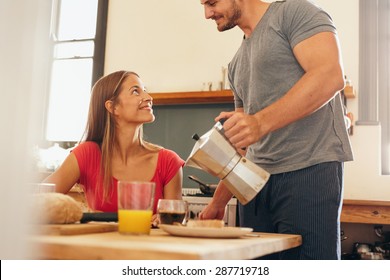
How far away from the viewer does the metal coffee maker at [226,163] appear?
1.20m

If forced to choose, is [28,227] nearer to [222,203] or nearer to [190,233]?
[190,233]

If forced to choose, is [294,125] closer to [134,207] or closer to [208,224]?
[208,224]

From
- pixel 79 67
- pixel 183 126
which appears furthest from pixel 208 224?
pixel 79 67

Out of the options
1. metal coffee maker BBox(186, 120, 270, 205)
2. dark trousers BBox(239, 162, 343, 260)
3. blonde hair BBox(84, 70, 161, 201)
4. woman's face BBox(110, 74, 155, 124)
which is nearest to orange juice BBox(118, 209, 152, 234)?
metal coffee maker BBox(186, 120, 270, 205)

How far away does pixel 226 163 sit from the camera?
124 cm

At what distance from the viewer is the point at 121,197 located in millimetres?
991

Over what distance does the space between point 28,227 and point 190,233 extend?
555 mm

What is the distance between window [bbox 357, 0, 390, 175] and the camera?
11.3 ft

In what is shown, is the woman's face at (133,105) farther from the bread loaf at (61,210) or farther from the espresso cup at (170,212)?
the bread loaf at (61,210)

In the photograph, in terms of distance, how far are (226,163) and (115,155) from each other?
91 cm

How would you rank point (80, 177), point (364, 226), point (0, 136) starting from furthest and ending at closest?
point (364, 226), point (80, 177), point (0, 136)

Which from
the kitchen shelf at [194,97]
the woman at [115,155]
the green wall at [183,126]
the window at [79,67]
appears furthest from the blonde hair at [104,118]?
the window at [79,67]

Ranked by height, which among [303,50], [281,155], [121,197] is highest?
[303,50]
